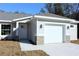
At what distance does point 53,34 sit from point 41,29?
2076mm

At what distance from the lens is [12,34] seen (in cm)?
2205

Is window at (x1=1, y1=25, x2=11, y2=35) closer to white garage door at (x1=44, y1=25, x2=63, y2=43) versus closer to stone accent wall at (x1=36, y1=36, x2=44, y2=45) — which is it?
white garage door at (x1=44, y1=25, x2=63, y2=43)

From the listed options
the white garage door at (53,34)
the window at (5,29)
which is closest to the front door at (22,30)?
the window at (5,29)

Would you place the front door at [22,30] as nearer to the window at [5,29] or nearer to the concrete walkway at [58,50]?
the window at [5,29]

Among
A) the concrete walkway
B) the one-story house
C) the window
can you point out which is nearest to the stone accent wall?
the one-story house

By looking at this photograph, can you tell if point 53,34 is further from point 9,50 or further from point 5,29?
point 9,50

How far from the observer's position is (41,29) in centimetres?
1712

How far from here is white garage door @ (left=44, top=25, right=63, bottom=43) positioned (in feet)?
59.2

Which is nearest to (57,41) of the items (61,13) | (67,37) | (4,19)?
(67,37)

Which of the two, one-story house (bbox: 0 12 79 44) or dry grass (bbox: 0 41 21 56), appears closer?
dry grass (bbox: 0 41 21 56)

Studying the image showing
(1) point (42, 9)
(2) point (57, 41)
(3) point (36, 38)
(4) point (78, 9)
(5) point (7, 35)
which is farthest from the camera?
(1) point (42, 9)

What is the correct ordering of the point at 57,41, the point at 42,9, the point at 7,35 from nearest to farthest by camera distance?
the point at 57,41 < the point at 7,35 < the point at 42,9

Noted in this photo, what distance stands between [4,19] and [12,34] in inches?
90.0

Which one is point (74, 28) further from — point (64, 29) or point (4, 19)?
point (4, 19)
